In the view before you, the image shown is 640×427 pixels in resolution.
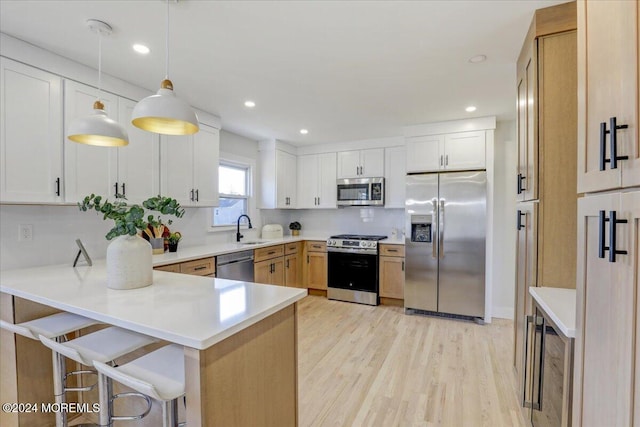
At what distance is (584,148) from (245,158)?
13.6ft

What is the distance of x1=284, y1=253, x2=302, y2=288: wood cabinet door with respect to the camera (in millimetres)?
4477

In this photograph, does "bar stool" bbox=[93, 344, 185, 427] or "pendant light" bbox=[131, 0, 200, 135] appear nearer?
"bar stool" bbox=[93, 344, 185, 427]

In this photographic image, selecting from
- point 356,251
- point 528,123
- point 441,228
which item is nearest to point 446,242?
point 441,228

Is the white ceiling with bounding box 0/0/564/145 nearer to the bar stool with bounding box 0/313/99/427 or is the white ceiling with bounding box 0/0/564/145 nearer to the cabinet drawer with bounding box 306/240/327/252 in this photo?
the bar stool with bounding box 0/313/99/427

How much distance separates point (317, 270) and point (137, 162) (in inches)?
117

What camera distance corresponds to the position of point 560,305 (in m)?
1.46

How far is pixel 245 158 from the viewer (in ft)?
15.1

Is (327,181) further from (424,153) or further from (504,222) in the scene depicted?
(504,222)

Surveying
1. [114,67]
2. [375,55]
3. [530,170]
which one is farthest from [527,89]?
[114,67]

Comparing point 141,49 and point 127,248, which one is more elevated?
point 141,49

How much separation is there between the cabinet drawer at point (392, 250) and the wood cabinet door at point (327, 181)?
111cm

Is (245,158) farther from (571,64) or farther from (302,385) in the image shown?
(571,64)

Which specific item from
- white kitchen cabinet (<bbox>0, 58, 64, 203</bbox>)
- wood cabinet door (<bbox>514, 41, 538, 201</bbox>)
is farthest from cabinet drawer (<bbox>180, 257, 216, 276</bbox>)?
wood cabinet door (<bbox>514, 41, 538, 201</bbox>)

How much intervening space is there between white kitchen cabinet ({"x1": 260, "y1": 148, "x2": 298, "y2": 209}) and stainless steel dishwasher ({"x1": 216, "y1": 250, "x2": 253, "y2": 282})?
1257mm
